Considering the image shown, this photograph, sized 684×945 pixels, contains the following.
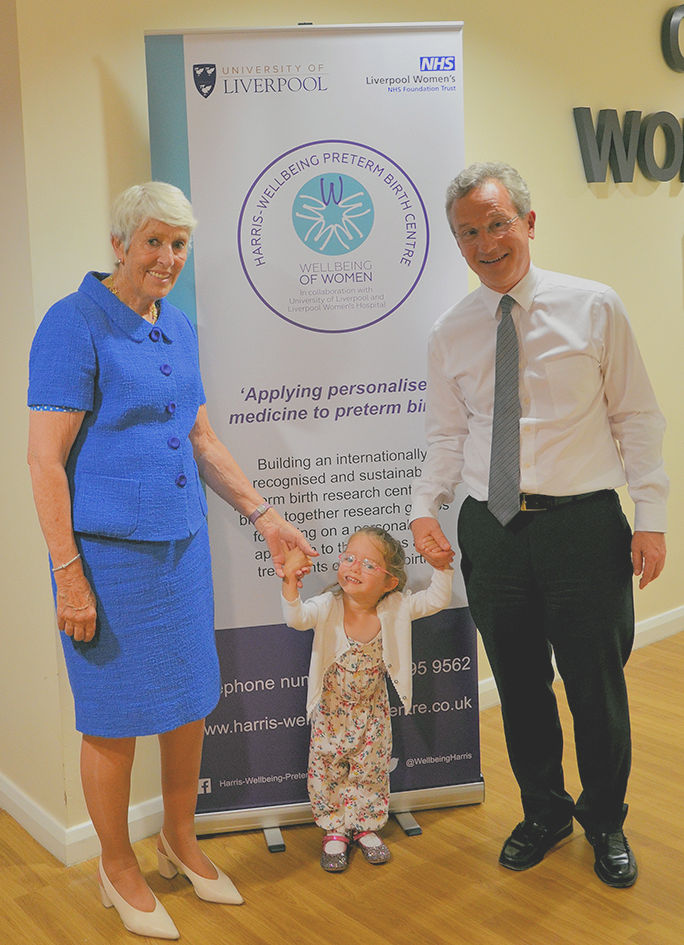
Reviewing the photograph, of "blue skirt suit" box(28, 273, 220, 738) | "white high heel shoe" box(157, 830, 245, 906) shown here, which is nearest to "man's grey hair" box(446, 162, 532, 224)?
"blue skirt suit" box(28, 273, 220, 738)

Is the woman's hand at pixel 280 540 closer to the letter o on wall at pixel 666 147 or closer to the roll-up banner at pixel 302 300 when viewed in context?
the roll-up banner at pixel 302 300

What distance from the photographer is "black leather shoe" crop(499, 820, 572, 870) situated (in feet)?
8.43

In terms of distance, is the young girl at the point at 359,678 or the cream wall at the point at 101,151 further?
the young girl at the point at 359,678

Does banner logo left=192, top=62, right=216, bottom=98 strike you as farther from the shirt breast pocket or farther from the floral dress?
the floral dress

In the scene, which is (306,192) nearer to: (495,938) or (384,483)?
(384,483)

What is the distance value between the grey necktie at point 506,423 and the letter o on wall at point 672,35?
2128mm

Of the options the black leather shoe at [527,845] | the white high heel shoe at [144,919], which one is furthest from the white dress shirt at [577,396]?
the white high heel shoe at [144,919]

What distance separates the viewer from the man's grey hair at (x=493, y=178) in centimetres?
232

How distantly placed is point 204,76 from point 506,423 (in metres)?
1.15

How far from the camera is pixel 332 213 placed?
8.63 feet

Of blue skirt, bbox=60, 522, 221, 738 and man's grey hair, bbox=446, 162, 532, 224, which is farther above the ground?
man's grey hair, bbox=446, 162, 532, 224

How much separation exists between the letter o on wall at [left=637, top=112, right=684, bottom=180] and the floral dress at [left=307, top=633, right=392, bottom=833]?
7.57 ft

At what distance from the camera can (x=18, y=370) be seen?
2654 millimetres

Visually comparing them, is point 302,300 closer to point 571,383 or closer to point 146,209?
point 146,209
